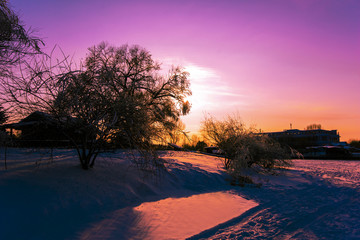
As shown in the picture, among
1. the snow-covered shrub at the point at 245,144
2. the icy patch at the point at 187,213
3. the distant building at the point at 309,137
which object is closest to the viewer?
the icy patch at the point at 187,213

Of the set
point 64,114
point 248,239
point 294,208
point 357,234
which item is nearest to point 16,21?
point 64,114

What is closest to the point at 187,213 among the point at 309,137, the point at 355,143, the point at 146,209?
the point at 146,209

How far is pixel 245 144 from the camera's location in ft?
46.8

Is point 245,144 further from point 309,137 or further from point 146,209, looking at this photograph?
point 309,137

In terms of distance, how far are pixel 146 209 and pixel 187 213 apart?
1.11m

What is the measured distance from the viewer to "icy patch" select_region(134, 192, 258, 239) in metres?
5.64

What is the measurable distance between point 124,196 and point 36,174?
258cm

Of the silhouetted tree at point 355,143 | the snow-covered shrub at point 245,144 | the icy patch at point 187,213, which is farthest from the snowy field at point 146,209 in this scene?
the silhouetted tree at point 355,143

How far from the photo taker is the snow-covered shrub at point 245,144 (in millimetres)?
14688

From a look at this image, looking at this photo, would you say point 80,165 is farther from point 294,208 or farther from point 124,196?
point 294,208

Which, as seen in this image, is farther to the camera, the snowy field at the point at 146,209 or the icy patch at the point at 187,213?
the icy patch at the point at 187,213

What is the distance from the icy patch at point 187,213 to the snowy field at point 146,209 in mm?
20

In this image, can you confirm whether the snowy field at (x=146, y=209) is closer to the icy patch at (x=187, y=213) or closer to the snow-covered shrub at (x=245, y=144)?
the icy patch at (x=187, y=213)

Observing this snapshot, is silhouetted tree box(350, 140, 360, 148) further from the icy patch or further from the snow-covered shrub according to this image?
the icy patch
